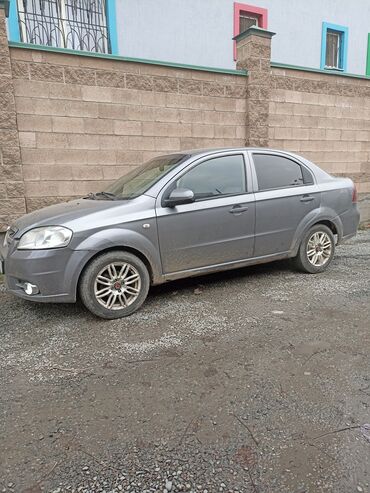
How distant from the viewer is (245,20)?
10.1 meters

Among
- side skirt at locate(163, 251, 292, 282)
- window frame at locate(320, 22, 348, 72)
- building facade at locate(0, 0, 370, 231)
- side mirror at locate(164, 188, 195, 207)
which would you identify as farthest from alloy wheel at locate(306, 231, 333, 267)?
window frame at locate(320, 22, 348, 72)

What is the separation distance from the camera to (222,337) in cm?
332

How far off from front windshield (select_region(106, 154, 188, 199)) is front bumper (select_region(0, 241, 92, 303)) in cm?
95

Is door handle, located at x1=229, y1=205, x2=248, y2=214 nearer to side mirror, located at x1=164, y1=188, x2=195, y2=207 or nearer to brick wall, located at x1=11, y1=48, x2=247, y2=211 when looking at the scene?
side mirror, located at x1=164, y1=188, x2=195, y2=207

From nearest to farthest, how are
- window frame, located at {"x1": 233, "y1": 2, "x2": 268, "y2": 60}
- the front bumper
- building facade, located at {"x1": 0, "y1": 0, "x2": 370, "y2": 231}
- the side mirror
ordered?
the front bumper → the side mirror → building facade, located at {"x1": 0, "y1": 0, "x2": 370, "y2": 231} → window frame, located at {"x1": 233, "y1": 2, "x2": 268, "y2": 60}

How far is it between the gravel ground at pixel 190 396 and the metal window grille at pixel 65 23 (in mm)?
6324

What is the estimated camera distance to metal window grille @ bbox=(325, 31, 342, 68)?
38.2 ft

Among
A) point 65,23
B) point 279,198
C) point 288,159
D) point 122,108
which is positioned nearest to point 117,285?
point 279,198

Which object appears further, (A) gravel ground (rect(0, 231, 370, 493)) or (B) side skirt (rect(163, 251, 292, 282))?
(B) side skirt (rect(163, 251, 292, 282))

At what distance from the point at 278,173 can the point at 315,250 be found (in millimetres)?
1147

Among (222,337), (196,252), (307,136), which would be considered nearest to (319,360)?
(222,337)

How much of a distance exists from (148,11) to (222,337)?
27.5 ft

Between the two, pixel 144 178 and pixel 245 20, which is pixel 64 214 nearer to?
pixel 144 178

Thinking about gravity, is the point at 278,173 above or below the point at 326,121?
below
